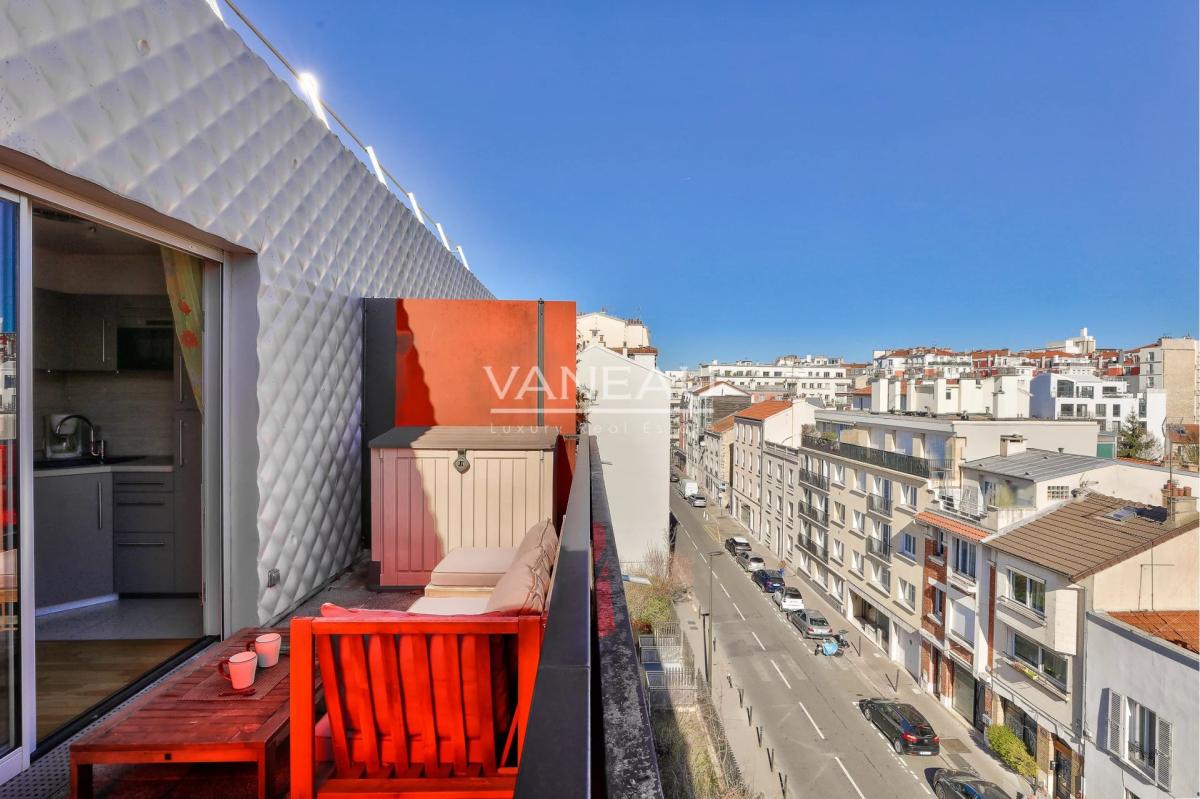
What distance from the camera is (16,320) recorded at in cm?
189

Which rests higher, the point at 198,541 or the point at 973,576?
the point at 198,541

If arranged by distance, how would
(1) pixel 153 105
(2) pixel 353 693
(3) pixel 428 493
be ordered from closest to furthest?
1. (2) pixel 353 693
2. (1) pixel 153 105
3. (3) pixel 428 493

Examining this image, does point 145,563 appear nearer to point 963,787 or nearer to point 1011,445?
point 963,787

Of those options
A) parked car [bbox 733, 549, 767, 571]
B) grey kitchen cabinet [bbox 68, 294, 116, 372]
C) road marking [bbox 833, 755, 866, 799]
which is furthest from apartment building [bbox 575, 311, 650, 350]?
grey kitchen cabinet [bbox 68, 294, 116, 372]

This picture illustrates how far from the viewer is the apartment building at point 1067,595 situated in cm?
949

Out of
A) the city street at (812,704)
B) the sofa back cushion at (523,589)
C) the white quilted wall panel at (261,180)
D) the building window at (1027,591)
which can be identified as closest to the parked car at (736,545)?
the city street at (812,704)

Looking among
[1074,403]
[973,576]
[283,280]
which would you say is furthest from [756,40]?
[1074,403]

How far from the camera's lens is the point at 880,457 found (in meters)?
16.1

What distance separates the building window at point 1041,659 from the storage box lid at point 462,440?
11640mm

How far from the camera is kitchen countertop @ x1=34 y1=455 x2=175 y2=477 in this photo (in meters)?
3.12

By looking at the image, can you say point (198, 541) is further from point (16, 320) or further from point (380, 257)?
point (380, 257)

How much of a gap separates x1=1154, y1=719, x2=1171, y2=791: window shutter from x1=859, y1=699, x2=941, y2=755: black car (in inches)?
173

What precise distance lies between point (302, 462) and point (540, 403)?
1.86 m

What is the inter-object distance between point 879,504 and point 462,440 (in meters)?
15.6
